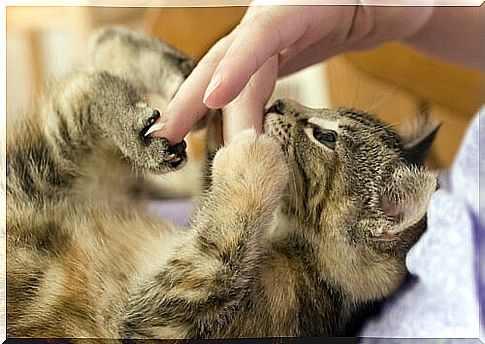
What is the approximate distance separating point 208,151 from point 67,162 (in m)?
0.17

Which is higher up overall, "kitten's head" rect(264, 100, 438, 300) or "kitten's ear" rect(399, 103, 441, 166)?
"kitten's ear" rect(399, 103, 441, 166)

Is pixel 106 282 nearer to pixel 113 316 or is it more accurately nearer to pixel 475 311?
pixel 113 316

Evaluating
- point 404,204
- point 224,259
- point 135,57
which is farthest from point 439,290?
point 135,57

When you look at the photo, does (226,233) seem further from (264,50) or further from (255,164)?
Answer: (264,50)

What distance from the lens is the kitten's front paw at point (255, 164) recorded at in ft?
2.22

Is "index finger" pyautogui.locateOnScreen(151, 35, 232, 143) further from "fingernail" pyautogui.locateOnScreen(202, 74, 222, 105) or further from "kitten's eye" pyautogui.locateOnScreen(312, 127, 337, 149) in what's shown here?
"kitten's eye" pyautogui.locateOnScreen(312, 127, 337, 149)

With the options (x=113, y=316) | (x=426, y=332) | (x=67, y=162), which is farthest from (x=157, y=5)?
(x=426, y=332)

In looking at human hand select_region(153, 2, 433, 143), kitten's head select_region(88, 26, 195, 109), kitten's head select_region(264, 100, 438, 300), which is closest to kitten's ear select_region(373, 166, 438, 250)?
kitten's head select_region(264, 100, 438, 300)

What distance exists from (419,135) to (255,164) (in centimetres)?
17

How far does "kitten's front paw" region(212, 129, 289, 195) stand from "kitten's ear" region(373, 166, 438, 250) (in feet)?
0.32

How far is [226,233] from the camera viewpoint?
672mm

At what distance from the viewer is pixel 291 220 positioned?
71 cm

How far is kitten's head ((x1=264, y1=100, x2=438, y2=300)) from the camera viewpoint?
2.28 feet

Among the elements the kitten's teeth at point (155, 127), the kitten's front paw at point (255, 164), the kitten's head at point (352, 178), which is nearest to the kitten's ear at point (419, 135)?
the kitten's head at point (352, 178)
